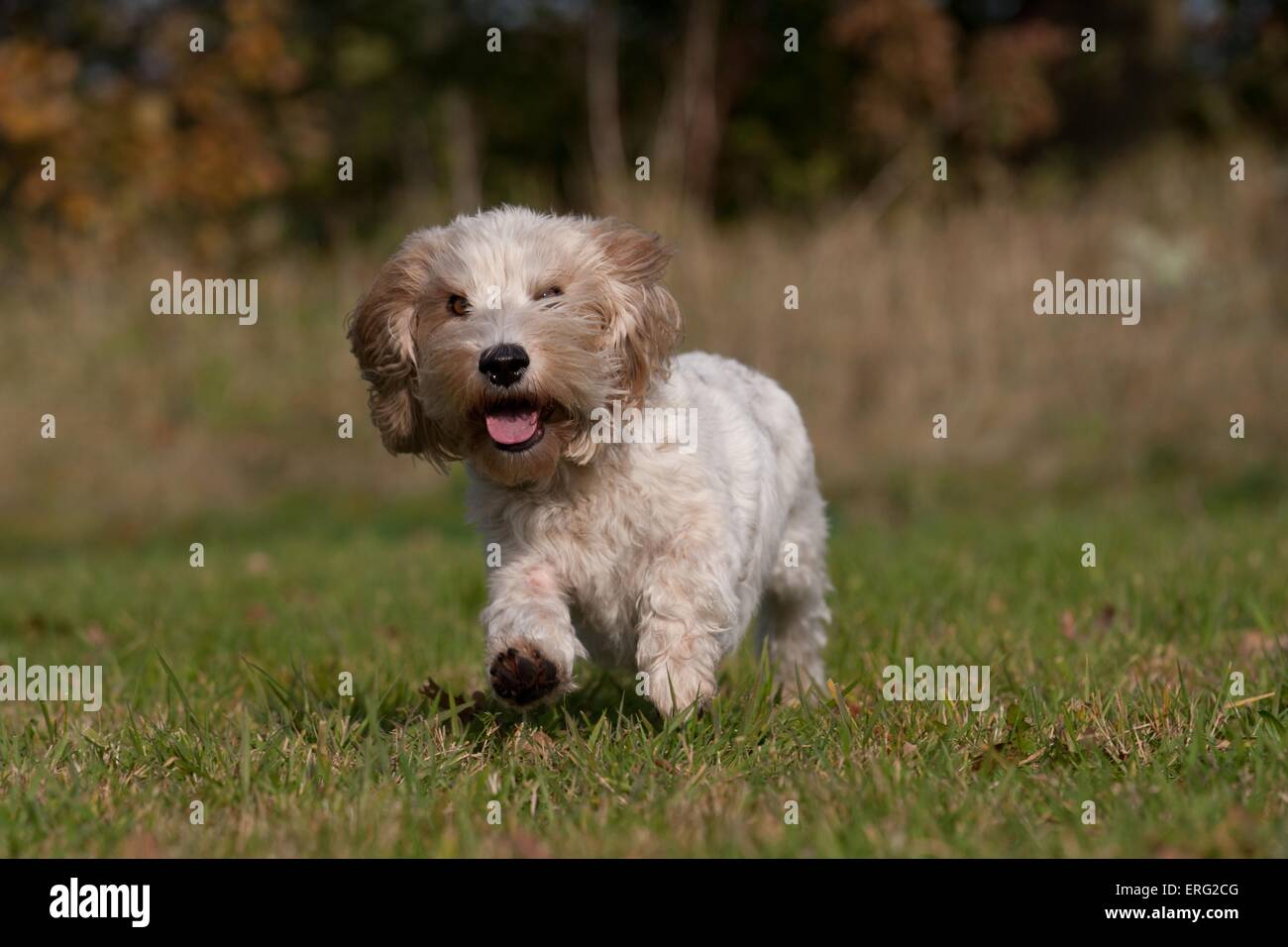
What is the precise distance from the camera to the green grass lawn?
→ 10.8ft

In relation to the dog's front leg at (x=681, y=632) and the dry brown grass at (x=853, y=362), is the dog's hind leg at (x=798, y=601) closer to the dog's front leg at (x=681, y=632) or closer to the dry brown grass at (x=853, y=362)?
the dog's front leg at (x=681, y=632)

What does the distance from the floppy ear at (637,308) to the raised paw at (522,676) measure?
827mm

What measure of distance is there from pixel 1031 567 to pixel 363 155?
15.2 m

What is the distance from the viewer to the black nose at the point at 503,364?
400 centimetres

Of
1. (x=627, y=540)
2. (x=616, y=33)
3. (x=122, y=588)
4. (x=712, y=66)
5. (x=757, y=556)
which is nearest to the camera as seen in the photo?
(x=627, y=540)

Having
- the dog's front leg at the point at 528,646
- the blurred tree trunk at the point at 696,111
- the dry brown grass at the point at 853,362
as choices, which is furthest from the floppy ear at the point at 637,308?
the blurred tree trunk at the point at 696,111

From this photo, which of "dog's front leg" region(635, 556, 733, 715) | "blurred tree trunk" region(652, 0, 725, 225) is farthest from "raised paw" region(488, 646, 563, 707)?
"blurred tree trunk" region(652, 0, 725, 225)

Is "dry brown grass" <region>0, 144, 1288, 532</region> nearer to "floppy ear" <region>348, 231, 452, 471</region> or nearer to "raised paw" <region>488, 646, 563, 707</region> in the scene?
"floppy ear" <region>348, 231, 452, 471</region>

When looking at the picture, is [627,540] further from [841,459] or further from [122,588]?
[841,459]

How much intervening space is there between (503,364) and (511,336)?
8 centimetres

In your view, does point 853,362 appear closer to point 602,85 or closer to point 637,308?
point 602,85
